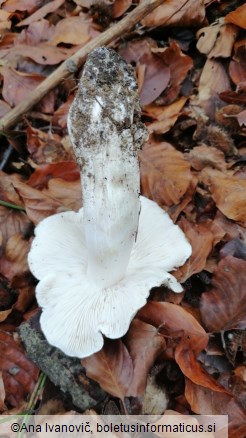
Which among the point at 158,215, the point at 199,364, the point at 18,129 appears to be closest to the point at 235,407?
the point at 199,364

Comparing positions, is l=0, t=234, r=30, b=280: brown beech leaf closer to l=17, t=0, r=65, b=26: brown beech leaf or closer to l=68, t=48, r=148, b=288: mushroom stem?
l=68, t=48, r=148, b=288: mushroom stem

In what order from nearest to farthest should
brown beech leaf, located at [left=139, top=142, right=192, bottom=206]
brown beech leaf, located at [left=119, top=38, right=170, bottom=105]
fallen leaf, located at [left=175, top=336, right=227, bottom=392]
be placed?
1. fallen leaf, located at [left=175, top=336, right=227, bottom=392]
2. brown beech leaf, located at [left=139, top=142, right=192, bottom=206]
3. brown beech leaf, located at [left=119, top=38, right=170, bottom=105]

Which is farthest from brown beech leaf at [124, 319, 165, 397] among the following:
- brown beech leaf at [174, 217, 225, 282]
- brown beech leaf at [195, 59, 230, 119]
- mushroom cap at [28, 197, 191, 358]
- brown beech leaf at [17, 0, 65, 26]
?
brown beech leaf at [17, 0, 65, 26]

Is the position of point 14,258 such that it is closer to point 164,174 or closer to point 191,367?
point 164,174

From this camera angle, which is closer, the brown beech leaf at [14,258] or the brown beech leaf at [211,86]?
the brown beech leaf at [14,258]

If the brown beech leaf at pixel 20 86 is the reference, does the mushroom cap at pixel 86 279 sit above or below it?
below

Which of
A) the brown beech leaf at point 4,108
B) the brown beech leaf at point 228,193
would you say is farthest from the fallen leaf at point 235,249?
the brown beech leaf at point 4,108

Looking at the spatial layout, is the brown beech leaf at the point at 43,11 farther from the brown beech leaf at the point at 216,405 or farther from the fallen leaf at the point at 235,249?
the brown beech leaf at the point at 216,405
